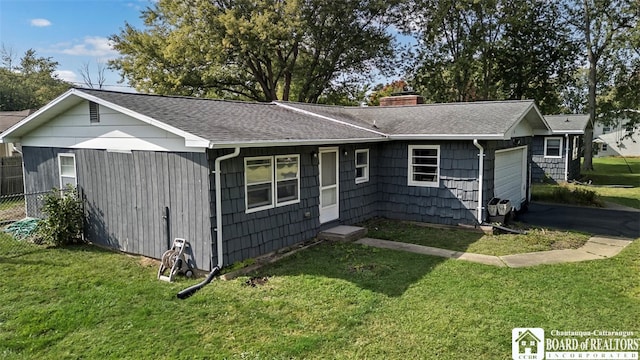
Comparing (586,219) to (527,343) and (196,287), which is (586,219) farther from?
(196,287)

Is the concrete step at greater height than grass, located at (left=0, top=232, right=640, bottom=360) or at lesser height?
greater

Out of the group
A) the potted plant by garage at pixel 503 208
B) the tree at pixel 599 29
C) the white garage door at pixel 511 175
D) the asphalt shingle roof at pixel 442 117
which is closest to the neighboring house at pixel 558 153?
the tree at pixel 599 29

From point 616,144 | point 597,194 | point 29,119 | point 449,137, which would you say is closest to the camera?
point 29,119

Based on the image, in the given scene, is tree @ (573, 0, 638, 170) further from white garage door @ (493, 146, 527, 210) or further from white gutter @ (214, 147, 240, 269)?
white gutter @ (214, 147, 240, 269)

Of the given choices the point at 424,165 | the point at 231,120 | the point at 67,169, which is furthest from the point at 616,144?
the point at 67,169

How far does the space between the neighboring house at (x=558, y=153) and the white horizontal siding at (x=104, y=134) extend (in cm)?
1821

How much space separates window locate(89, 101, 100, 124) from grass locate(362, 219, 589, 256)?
6.37 metres

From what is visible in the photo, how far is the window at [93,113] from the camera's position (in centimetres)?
805

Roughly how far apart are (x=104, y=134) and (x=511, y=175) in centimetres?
1063

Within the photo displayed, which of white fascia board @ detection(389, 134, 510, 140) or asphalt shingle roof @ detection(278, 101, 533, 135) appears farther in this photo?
asphalt shingle roof @ detection(278, 101, 533, 135)

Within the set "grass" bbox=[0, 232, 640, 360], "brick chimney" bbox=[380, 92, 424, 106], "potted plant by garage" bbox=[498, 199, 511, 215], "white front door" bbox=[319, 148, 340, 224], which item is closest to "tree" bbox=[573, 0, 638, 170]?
"brick chimney" bbox=[380, 92, 424, 106]

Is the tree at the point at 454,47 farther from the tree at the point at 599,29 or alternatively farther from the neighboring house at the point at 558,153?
the neighboring house at the point at 558,153

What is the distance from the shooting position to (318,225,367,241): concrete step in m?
8.81

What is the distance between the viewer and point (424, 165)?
10.5m
